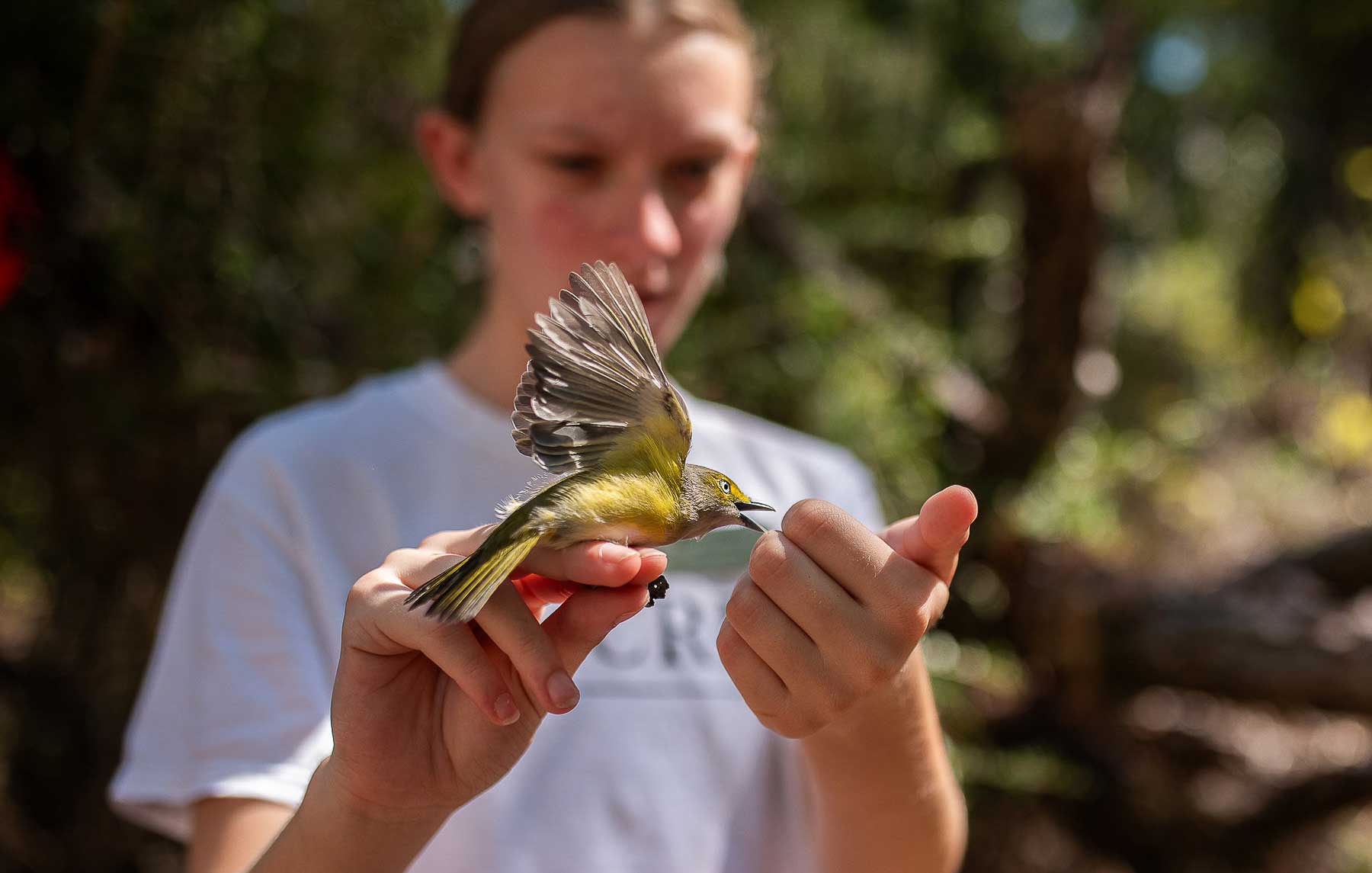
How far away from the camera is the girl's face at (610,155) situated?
131 centimetres

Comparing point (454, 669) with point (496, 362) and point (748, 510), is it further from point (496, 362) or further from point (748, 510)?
point (496, 362)

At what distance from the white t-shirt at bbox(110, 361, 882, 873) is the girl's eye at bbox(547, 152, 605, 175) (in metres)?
0.38

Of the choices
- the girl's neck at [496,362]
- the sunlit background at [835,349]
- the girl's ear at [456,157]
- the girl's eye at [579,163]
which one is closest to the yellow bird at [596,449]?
the girl's eye at [579,163]

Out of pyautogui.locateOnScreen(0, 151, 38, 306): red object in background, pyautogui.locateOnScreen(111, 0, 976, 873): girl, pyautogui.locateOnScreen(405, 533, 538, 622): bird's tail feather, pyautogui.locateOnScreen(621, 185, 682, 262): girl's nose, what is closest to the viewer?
pyautogui.locateOnScreen(405, 533, 538, 622): bird's tail feather

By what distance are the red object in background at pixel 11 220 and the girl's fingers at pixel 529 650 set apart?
5.25ft

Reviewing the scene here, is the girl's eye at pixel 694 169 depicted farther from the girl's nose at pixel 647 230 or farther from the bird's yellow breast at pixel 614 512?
the bird's yellow breast at pixel 614 512

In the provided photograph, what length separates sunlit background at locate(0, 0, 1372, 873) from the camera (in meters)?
2.15

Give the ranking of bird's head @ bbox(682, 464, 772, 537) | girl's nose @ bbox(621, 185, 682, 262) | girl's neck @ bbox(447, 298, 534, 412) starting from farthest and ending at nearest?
girl's neck @ bbox(447, 298, 534, 412)
girl's nose @ bbox(621, 185, 682, 262)
bird's head @ bbox(682, 464, 772, 537)

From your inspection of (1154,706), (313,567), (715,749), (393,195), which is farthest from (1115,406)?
(313,567)

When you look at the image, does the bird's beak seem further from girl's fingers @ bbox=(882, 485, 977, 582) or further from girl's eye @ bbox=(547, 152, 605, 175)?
girl's eye @ bbox=(547, 152, 605, 175)

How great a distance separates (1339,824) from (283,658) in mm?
3502

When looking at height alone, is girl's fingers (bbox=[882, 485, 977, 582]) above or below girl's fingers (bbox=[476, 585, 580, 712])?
above

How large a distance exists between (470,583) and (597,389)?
0.18 m

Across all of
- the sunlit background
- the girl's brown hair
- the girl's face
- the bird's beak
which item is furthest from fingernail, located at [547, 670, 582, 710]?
the sunlit background
